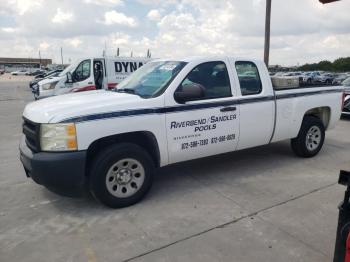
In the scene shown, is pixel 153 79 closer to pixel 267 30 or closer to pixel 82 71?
pixel 82 71

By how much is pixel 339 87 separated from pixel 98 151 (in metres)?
4.93

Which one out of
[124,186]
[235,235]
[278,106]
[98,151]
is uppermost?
[278,106]

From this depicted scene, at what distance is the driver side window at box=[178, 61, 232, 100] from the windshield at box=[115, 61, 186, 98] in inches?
9.0

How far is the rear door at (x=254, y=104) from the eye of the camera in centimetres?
502

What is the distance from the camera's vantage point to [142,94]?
174 inches

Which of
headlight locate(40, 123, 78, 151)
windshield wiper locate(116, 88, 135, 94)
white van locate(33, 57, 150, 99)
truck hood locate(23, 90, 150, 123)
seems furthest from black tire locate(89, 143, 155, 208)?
white van locate(33, 57, 150, 99)

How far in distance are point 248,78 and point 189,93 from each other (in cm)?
139

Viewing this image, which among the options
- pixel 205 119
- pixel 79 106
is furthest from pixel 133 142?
pixel 205 119

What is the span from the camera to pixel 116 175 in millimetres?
4043

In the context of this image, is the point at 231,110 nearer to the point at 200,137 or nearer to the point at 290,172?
the point at 200,137

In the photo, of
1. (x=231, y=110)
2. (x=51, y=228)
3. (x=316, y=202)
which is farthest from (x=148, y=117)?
(x=316, y=202)

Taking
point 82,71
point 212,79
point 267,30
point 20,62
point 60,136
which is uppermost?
point 20,62

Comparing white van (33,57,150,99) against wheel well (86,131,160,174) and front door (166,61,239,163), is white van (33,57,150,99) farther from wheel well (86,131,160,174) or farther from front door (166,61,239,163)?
wheel well (86,131,160,174)

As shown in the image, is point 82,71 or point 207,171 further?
point 82,71
